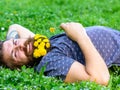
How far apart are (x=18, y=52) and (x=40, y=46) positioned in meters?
0.30

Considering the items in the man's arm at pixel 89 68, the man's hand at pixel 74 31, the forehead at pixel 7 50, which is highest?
the man's hand at pixel 74 31

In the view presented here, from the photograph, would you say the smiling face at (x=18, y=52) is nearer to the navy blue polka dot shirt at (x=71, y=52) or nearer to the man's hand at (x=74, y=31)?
the navy blue polka dot shirt at (x=71, y=52)

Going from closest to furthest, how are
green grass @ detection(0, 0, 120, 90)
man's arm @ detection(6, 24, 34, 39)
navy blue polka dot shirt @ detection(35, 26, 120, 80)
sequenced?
green grass @ detection(0, 0, 120, 90)
navy blue polka dot shirt @ detection(35, 26, 120, 80)
man's arm @ detection(6, 24, 34, 39)

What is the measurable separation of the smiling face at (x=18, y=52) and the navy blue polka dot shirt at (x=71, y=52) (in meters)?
0.20

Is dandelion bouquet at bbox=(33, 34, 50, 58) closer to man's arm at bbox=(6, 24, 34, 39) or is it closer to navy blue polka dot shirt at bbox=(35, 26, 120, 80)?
navy blue polka dot shirt at bbox=(35, 26, 120, 80)

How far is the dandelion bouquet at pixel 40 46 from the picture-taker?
6.39 meters

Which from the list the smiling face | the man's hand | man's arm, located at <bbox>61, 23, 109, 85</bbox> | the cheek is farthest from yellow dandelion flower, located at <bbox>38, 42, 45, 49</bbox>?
man's arm, located at <bbox>61, 23, 109, 85</bbox>

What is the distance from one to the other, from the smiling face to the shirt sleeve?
0.24m

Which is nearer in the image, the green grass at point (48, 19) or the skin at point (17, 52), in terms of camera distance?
the green grass at point (48, 19)

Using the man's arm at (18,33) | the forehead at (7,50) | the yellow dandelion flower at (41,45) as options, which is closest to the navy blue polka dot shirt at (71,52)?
the yellow dandelion flower at (41,45)

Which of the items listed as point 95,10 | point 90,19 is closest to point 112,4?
point 95,10

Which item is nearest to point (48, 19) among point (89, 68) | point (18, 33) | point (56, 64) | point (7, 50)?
point (18, 33)

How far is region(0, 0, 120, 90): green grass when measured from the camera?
5.85m

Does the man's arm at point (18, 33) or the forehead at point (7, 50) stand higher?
the man's arm at point (18, 33)
